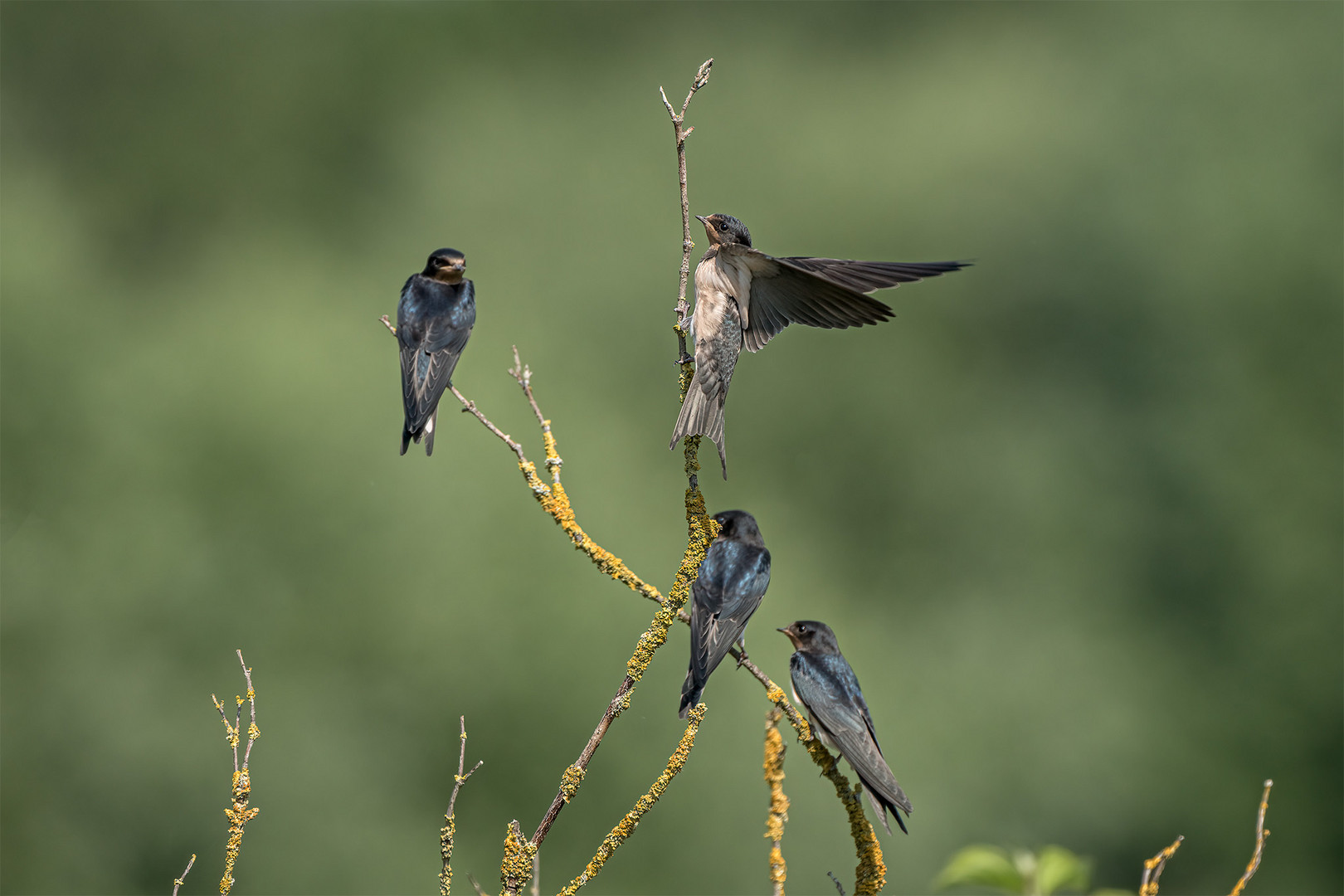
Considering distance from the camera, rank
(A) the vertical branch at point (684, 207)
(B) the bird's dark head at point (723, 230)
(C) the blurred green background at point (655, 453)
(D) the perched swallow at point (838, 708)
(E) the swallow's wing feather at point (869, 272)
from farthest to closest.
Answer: (C) the blurred green background at point (655, 453) → (B) the bird's dark head at point (723, 230) → (D) the perched swallow at point (838, 708) → (E) the swallow's wing feather at point (869, 272) → (A) the vertical branch at point (684, 207)

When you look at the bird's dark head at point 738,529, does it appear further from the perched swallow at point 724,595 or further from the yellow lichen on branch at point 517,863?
the yellow lichen on branch at point 517,863

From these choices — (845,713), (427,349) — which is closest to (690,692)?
(845,713)

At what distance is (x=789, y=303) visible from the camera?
4.23 m

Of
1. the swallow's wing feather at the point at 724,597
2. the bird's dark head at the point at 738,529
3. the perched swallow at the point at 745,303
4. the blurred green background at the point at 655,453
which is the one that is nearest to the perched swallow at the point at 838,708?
the swallow's wing feather at the point at 724,597

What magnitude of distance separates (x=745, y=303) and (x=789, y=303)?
0.77 feet

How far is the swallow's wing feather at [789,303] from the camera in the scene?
3.85 metres

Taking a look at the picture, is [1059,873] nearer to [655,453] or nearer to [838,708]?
[838,708]

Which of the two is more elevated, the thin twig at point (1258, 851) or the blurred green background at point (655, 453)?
the blurred green background at point (655, 453)

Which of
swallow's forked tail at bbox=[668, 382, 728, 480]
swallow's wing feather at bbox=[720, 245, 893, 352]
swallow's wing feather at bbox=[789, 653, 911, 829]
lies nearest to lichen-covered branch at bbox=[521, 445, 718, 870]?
swallow's forked tail at bbox=[668, 382, 728, 480]

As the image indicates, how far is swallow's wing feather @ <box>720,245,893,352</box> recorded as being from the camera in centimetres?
385

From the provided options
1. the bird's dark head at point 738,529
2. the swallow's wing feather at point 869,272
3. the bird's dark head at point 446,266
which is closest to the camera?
the swallow's wing feather at point 869,272

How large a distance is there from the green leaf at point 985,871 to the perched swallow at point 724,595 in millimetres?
995

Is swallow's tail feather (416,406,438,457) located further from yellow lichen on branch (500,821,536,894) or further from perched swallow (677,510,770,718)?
yellow lichen on branch (500,821,536,894)

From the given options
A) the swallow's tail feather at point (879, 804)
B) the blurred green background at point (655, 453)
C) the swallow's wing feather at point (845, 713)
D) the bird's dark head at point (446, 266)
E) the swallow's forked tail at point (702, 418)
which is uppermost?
the blurred green background at point (655, 453)
